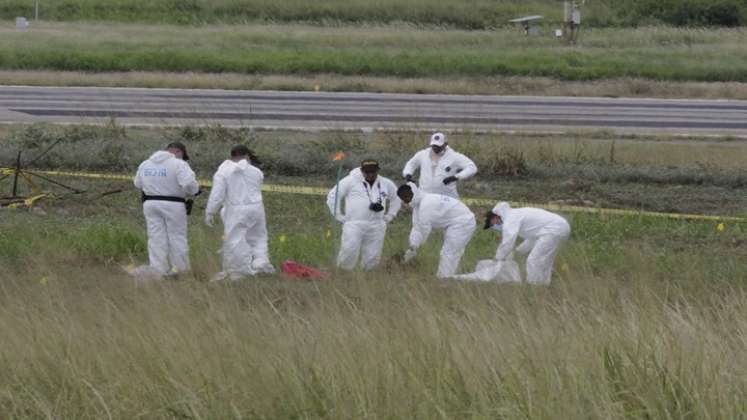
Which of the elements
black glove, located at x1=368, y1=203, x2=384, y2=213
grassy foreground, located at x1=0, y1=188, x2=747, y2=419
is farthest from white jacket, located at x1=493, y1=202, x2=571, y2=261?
grassy foreground, located at x1=0, y1=188, x2=747, y2=419

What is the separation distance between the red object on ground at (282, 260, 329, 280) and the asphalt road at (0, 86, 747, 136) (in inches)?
521

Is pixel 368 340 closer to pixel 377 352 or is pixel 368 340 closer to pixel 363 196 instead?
pixel 377 352

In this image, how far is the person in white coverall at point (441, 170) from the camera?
51.8 feet

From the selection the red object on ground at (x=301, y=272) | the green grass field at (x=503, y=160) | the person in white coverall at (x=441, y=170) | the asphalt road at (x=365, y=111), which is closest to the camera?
the red object on ground at (x=301, y=272)

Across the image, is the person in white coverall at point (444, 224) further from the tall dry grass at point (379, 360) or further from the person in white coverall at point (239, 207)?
the tall dry grass at point (379, 360)

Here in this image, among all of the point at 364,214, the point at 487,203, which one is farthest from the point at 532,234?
the point at 487,203

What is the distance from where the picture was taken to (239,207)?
13906 millimetres

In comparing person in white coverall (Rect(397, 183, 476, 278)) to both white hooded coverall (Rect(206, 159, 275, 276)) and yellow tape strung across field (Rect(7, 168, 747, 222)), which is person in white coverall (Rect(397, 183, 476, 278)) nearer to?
white hooded coverall (Rect(206, 159, 275, 276))

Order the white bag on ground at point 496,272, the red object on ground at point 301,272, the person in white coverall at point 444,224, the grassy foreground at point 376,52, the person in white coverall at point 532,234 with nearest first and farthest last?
1. the white bag on ground at point 496,272
2. the red object on ground at point 301,272
3. the person in white coverall at point 532,234
4. the person in white coverall at point 444,224
5. the grassy foreground at point 376,52

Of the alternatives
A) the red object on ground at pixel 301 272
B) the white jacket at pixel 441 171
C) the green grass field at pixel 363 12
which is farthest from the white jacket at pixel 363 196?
the green grass field at pixel 363 12

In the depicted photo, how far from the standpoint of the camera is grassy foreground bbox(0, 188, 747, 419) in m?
6.48

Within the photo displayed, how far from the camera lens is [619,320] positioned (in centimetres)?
786

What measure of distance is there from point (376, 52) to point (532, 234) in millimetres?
30896

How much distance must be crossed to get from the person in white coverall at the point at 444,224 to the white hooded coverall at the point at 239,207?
154cm
